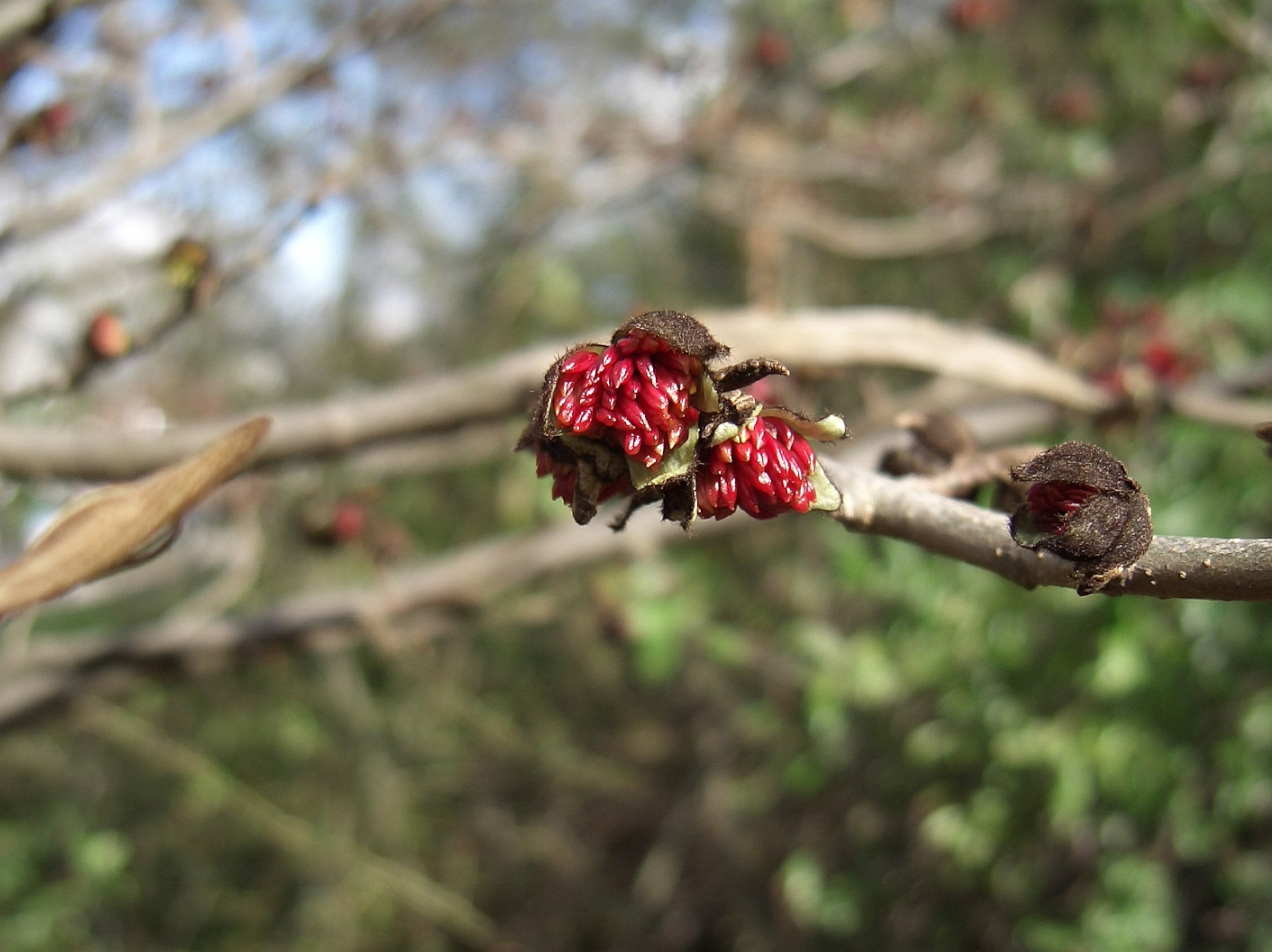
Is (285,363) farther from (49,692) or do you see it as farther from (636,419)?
(636,419)

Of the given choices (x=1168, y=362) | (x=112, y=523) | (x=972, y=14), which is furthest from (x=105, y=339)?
(x=972, y=14)

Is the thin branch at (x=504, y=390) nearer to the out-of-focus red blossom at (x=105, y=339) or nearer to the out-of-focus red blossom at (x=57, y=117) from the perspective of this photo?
the out-of-focus red blossom at (x=105, y=339)

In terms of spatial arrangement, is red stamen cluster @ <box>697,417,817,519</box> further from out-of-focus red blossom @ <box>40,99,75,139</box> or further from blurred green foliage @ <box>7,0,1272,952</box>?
out-of-focus red blossom @ <box>40,99,75,139</box>

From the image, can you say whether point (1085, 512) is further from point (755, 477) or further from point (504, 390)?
point (504, 390)

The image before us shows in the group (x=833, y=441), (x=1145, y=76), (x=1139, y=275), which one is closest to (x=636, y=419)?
(x=833, y=441)

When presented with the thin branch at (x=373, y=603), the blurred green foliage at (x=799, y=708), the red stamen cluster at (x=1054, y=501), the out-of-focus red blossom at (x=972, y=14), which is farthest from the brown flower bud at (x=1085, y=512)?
the out-of-focus red blossom at (x=972, y=14)

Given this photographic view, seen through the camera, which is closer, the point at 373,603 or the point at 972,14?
the point at 373,603

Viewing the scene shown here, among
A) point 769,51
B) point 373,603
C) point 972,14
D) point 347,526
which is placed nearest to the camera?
point 373,603
